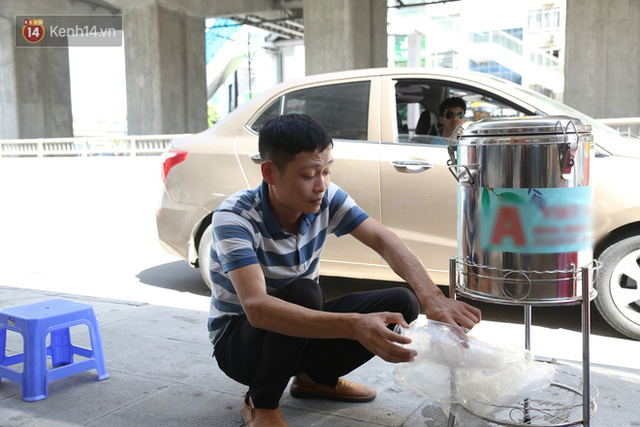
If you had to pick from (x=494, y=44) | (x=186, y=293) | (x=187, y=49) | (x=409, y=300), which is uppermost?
(x=494, y=44)

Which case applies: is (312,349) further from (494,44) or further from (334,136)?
(494,44)

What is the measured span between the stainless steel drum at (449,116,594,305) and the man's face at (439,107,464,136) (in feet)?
8.89

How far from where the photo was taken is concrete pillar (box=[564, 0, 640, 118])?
1407 centimetres

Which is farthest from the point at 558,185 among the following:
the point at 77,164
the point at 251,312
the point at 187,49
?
the point at 187,49

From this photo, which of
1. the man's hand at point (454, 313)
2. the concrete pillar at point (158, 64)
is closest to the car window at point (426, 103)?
the man's hand at point (454, 313)

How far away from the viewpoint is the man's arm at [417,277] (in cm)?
207

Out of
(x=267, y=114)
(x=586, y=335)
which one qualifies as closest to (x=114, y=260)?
(x=267, y=114)

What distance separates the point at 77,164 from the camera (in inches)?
731

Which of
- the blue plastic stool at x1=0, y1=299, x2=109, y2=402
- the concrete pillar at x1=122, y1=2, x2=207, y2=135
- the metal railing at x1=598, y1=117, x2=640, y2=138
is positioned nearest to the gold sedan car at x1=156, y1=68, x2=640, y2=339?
the metal railing at x1=598, y1=117, x2=640, y2=138

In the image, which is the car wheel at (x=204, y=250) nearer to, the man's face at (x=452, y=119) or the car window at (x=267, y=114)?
the car window at (x=267, y=114)

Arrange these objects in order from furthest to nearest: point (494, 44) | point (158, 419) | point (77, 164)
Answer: point (494, 44), point (77, 164), point (158, 419)

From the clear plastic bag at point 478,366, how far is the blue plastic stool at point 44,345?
5.40 ft

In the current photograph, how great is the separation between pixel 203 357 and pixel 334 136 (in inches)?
71.0

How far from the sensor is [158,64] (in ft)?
73.0
